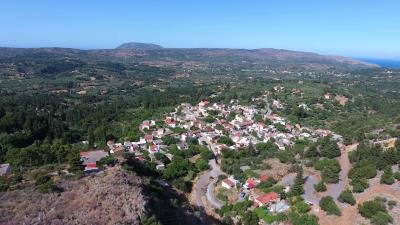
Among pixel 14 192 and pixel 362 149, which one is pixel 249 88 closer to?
pixel 362 149

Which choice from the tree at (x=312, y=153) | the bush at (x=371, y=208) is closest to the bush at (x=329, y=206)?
the bush at (x=371, y=208)

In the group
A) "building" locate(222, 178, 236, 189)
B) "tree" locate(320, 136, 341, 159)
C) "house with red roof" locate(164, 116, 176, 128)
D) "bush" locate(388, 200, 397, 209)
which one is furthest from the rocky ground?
"house with red roof" locate(164, 116, 176, 128)

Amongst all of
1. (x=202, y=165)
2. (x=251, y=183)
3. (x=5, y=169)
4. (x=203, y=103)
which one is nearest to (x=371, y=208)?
(x=251, y=183)

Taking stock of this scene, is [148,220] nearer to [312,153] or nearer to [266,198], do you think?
[266,198]

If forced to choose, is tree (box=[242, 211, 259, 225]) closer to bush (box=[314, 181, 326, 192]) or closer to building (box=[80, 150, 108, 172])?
bush (box=[314, 181, 326, 192])

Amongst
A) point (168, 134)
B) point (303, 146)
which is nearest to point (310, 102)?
point (303, 146)

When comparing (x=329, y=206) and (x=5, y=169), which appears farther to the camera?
(x=5, y=169)
